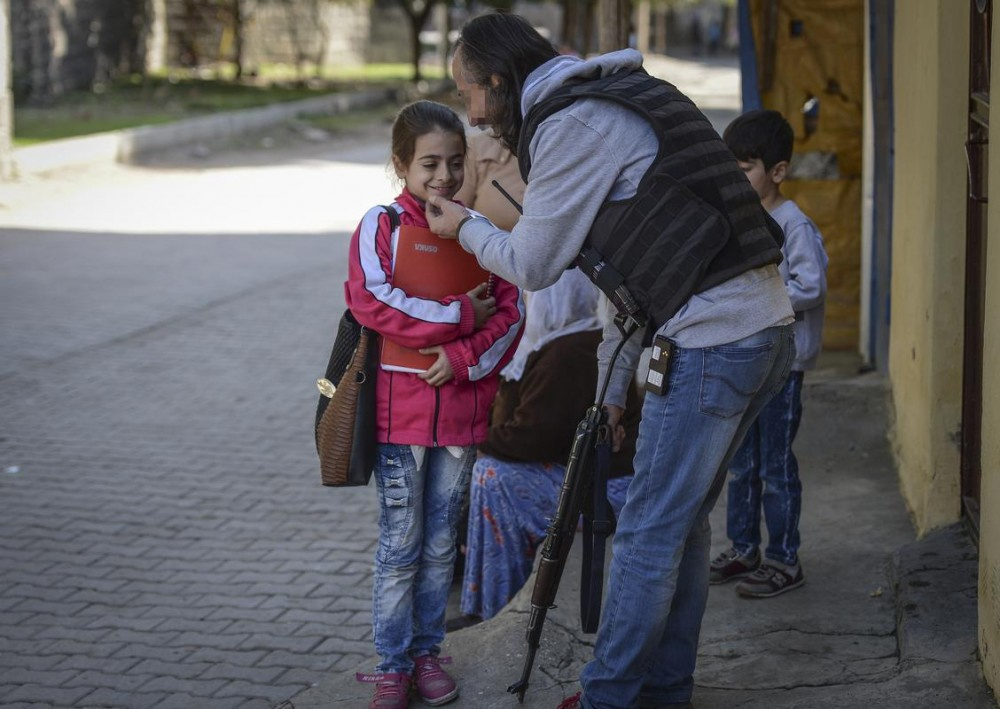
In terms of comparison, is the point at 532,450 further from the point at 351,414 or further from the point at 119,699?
the point at 119,699

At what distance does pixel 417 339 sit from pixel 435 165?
1.57 feet

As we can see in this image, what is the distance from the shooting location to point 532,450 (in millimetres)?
4480

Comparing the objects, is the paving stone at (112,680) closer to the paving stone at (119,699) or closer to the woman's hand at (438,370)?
the paving stone at (119,699)

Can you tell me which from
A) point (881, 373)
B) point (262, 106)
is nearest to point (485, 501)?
point (881, 373)

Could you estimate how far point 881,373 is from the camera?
20.9 ft

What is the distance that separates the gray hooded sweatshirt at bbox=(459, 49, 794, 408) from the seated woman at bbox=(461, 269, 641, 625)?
4.74 ft

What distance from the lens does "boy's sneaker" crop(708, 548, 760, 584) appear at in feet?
14.5

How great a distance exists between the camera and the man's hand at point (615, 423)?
11.1 ft

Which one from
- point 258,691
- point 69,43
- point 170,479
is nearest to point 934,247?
point 258,691

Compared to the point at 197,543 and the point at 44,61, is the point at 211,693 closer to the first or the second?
the point at 197,543

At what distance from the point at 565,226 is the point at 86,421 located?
16.9ft

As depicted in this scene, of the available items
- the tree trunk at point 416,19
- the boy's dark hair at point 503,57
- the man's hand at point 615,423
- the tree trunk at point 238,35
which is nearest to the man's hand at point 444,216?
the boy's dark hair at point 503,57

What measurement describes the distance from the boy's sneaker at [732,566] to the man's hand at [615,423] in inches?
45.3

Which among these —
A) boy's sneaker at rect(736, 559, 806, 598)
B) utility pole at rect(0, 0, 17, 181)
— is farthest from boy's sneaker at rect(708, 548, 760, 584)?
utility pole at rect(0, 0, 17, 181)
